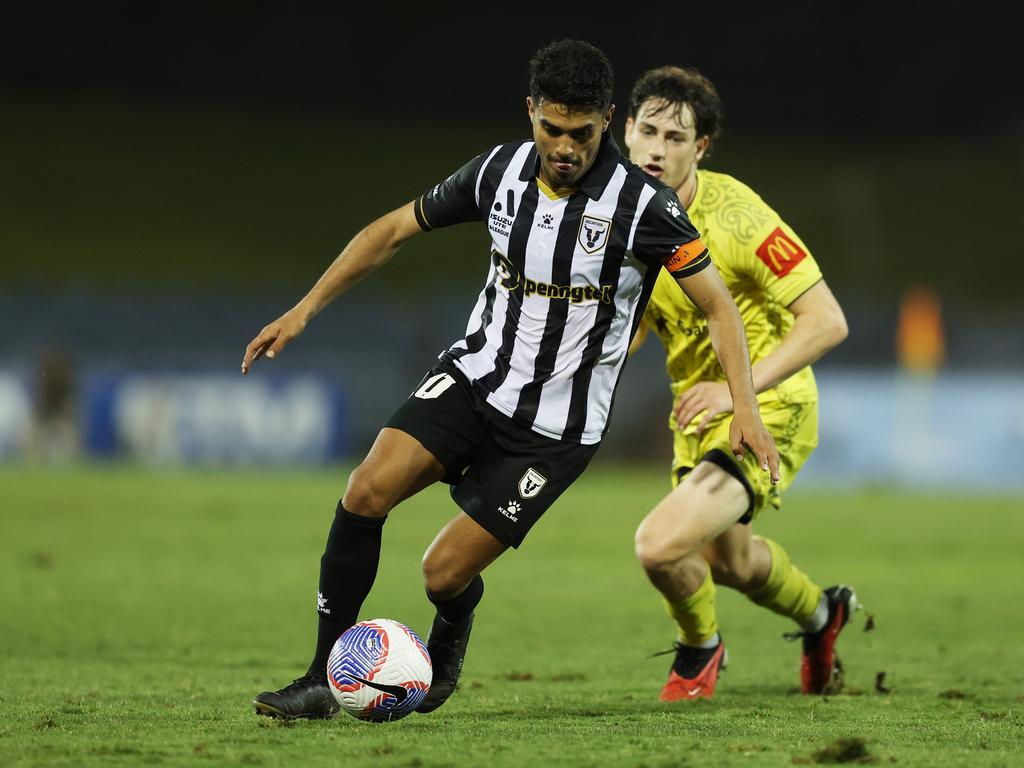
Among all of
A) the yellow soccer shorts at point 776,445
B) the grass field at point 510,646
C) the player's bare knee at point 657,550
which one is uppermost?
the yellow soccer shorts at point 776,445

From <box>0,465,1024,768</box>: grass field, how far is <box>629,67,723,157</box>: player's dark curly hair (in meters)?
2.36

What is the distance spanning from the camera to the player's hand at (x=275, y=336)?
487cm

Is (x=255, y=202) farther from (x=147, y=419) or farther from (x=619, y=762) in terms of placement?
(x=619, y=762)

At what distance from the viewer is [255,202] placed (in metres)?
36.2

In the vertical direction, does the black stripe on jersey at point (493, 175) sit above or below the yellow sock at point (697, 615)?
above

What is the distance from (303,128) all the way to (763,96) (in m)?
12.4

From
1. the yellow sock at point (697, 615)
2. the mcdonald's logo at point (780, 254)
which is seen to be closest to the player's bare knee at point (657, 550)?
the yellow sock at point (697, 615)

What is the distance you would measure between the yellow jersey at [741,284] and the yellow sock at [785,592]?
2.27 feet

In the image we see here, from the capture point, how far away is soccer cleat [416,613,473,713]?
5219 millimetres

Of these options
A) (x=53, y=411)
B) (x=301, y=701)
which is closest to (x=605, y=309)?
(x=301, y=701)

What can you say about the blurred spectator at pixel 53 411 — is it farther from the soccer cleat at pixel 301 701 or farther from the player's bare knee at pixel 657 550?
the soccer cleat at pixel 301 701

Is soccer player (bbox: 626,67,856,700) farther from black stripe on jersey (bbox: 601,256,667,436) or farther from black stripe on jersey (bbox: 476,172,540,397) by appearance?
black stripe on jersey (bbox: 476,172,540,397)

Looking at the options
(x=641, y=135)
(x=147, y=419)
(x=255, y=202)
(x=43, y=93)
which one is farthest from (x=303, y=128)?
(x=641, y=135)

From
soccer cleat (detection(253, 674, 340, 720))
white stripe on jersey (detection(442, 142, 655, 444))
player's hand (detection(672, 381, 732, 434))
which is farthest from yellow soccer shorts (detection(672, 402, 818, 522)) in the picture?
soccer cleat (detection(253, 674, 340, 720))
